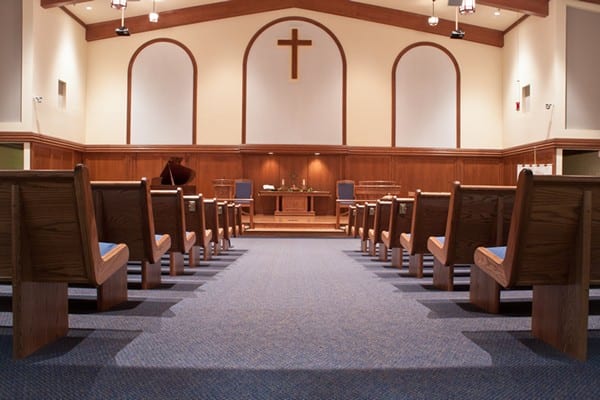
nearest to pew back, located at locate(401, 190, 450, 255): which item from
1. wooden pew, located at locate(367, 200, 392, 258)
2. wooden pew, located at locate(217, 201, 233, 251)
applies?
wooden pew, located at locate(367, 200, 392, 258)

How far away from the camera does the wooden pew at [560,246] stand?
218 centimetres

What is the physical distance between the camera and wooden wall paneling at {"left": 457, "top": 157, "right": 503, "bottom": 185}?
13210 millimetres

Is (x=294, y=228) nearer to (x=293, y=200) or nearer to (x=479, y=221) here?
(x=293, y=200)

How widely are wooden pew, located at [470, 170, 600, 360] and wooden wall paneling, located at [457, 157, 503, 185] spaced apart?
1122cm

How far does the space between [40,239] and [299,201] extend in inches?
381

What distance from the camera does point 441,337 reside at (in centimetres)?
260

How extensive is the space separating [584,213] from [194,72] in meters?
11.8

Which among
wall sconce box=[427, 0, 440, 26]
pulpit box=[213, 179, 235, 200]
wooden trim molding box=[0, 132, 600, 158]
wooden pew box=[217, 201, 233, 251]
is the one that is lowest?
wooden pew box=[217, 201, 233, 251]

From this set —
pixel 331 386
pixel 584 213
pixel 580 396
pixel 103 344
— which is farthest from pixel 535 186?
pixel 103 344

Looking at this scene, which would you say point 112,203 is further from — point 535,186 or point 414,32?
point 414,32

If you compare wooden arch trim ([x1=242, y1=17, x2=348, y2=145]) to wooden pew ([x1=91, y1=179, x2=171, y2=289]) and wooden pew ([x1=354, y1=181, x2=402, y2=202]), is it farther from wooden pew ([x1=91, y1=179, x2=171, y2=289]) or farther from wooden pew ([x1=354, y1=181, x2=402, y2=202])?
wooden pew ([x1=91, y1=179, x2=171, y2=289])

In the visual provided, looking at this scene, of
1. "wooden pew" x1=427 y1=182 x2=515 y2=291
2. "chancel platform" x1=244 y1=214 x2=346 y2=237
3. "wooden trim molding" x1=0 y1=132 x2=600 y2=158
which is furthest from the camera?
"wooden trim molding" x1=0 y1=132 x2=600 y2=158

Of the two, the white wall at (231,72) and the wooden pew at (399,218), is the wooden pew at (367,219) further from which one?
the white wall at (231,72)

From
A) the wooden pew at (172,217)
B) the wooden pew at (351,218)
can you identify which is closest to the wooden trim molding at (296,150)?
the wooden pew at (351,218)
